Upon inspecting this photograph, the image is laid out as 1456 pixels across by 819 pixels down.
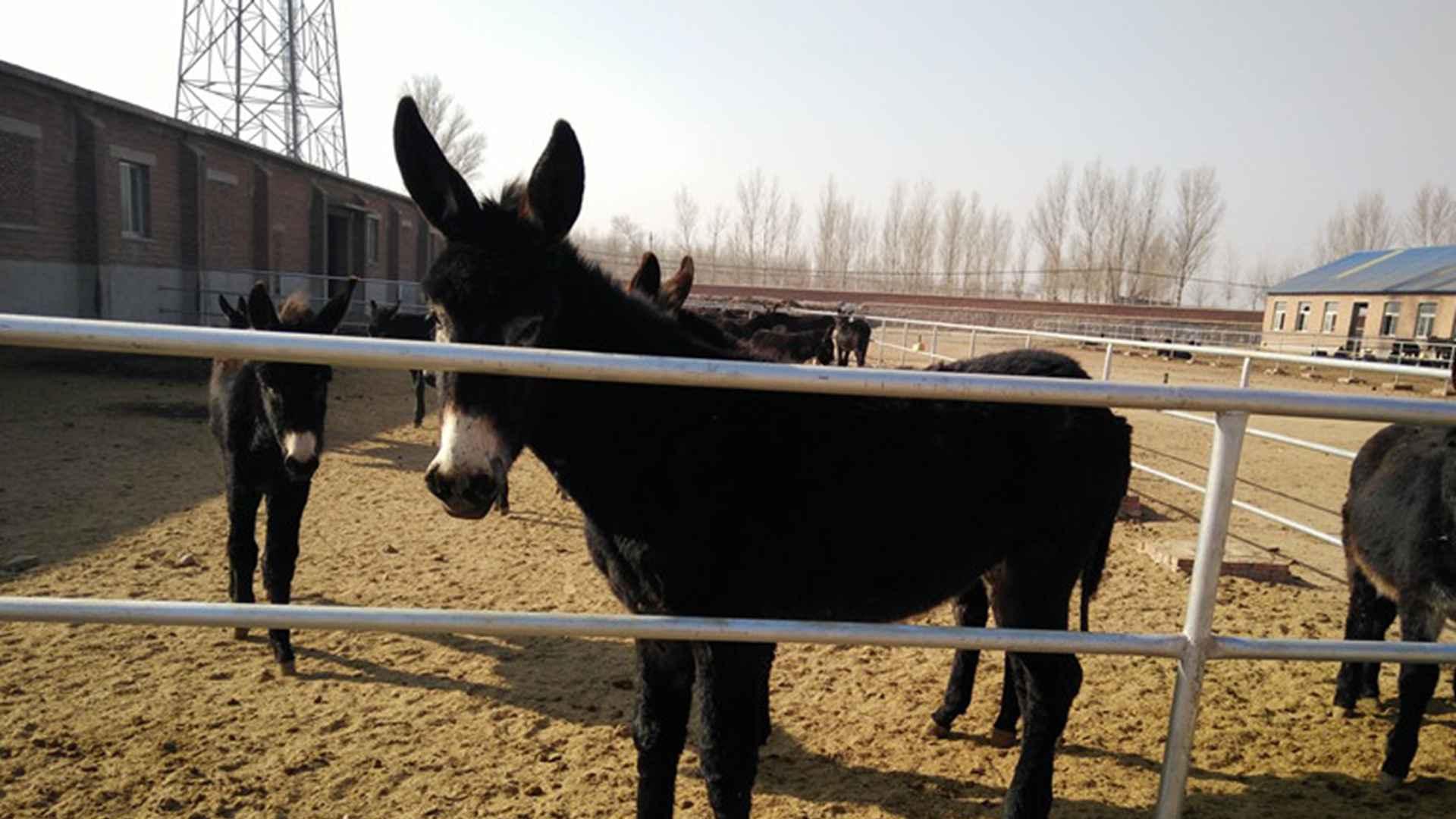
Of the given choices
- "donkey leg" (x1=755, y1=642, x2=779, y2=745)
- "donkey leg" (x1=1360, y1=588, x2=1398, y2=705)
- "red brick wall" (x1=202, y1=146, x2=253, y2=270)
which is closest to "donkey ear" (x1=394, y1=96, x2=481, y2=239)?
"donkey leg" (x1=755, y1=642, x2=779, y2=745)

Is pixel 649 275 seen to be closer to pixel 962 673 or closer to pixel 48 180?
pixel 962 673

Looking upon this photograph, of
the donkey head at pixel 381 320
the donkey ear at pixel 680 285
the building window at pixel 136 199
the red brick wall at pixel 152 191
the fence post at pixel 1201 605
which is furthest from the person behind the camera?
the building window at pixel 136 199

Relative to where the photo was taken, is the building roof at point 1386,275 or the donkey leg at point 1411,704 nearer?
the donkey leg at point 1411,704

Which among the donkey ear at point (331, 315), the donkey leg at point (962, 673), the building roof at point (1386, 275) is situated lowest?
the donkey leg at point (962, 673)

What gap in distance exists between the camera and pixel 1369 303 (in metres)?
38.4

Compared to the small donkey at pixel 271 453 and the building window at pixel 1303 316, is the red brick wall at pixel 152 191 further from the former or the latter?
the building window at pixel 1303 316

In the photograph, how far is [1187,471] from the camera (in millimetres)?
10562

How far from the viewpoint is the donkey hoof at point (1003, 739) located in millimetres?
3645

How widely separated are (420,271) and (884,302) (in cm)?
3235

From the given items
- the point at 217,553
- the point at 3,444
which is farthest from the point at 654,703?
the point at 3,444

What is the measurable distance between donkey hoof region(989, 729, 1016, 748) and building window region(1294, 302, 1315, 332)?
164ft

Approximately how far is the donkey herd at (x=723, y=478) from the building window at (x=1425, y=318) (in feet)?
143

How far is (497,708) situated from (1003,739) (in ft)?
8.34

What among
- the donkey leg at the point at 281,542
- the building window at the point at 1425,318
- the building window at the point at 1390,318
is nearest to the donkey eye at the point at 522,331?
the donkey leg at the point at 281,542
